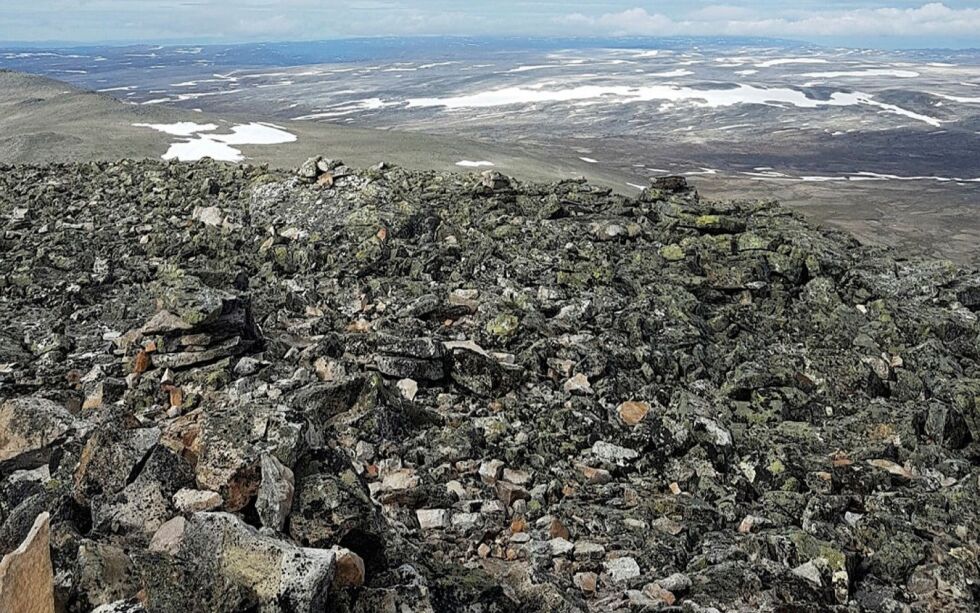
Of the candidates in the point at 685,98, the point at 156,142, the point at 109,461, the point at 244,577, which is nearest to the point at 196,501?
the point at 109,461

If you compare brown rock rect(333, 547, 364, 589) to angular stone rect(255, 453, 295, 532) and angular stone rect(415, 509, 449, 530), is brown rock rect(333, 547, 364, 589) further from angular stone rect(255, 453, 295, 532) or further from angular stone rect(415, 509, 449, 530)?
angular stone rect(415, 509, 449, 530)

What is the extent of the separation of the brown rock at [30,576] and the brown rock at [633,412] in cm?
626

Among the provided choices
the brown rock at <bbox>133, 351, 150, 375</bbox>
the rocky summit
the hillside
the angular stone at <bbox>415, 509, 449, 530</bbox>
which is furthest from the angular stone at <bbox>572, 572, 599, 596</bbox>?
the hillside

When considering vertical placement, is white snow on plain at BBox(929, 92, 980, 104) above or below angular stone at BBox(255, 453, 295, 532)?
above

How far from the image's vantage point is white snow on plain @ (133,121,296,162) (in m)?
44.2

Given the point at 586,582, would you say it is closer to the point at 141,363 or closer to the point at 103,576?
the point at 103,576

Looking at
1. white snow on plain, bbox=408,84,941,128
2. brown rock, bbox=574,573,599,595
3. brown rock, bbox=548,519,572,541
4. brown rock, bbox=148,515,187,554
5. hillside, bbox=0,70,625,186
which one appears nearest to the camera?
brown rock, bbox=148,515,187,554

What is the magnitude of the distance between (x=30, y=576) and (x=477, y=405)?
18.1ft

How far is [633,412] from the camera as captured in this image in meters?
9.10

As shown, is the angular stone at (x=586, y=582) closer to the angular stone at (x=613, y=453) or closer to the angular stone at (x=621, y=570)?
the angular stone at (x=621, y=570)

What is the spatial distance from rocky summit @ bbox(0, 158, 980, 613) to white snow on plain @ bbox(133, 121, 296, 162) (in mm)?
28646

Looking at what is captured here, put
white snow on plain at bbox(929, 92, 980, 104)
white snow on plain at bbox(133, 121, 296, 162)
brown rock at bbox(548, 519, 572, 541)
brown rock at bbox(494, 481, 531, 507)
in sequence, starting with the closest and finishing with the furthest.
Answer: brown rock at bbox(548, 519, 572, 541) → brown rock at bbox(494, 481, 531, 507) → white snow on plain at bbox(133, 121, 296, 162) → white snow on plain at bbox(929, 92, 980, 104)

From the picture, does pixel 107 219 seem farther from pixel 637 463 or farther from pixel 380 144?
pixel 380 144

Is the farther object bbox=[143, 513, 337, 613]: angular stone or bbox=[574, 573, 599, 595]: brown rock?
bbox=[574, 573, 599, 595]: brown rock
